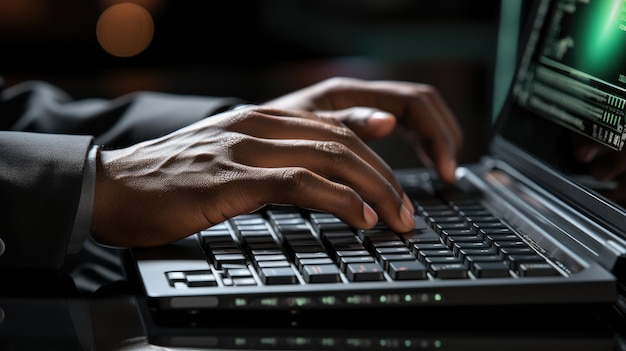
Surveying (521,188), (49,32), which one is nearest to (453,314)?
(521,188)

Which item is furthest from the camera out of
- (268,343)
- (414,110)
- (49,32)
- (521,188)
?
(49,32)

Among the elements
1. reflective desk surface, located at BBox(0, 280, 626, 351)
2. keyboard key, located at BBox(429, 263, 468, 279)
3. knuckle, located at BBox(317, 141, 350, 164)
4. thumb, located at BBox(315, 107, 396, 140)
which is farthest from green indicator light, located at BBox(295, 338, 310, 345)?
thumb, located at BBox(315, 107, 396, 140)

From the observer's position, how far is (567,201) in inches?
37.5

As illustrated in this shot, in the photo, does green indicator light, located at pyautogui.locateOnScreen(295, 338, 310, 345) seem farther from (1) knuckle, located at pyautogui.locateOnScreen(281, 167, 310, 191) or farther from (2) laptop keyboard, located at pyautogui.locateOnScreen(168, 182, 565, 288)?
(1) knuckle, located at pyautogui.locateOnScreen(281, 167, 310, 191)

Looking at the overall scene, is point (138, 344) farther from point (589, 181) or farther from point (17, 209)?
point (589, 181)

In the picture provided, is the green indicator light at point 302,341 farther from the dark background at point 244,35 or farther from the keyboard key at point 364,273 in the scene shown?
the dark background at point 244,35

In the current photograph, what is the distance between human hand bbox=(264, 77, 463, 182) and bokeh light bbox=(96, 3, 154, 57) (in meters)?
1.86

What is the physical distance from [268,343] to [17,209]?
29 centimetres

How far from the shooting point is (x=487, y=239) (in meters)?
0.82

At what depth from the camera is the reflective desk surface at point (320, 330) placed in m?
0.66

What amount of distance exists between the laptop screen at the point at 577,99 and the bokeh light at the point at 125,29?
2045 mm

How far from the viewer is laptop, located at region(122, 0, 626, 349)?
70 cm

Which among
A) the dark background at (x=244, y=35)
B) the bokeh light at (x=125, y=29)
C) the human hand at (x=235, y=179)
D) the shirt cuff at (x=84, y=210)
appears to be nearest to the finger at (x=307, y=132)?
the human hand at (x=235, y=179)

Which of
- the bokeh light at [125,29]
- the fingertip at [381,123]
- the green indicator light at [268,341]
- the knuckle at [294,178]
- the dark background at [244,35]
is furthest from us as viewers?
the bokeh light at [125,29]
